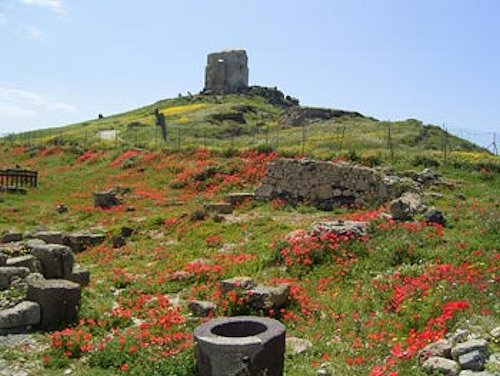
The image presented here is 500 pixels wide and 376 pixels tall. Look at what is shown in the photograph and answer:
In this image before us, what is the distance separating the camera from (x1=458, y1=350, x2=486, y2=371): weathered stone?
7.12 m

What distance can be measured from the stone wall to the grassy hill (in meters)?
0.77

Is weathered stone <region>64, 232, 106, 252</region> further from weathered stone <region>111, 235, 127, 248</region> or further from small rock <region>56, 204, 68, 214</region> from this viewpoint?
small rock <region>56, 204, 68, 214</region>

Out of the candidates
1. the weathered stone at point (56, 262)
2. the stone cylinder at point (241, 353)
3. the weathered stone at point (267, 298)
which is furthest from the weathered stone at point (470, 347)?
the weathered stone at point (56, 262)

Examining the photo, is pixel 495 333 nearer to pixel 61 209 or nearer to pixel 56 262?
pixel 56 262

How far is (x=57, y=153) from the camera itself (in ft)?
159

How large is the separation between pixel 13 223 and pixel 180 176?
10.8m

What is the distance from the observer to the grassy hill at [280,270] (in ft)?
30.8

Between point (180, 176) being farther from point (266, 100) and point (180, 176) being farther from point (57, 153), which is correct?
point (266, 100)

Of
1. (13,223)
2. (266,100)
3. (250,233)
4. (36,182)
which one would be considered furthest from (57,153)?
(266,100)

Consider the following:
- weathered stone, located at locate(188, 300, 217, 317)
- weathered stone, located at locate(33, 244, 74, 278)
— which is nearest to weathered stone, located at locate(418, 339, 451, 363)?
weathered stone, located at locate(188, 300, 217, 317)

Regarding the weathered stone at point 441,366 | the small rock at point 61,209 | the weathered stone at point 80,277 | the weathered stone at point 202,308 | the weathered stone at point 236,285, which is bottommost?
the weathered stone at point 202,308

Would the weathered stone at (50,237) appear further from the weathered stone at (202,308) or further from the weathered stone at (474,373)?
the weathered stone at (474,373)

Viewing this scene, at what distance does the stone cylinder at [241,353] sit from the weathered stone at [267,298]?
264 centimetres

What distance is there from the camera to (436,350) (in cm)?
785
